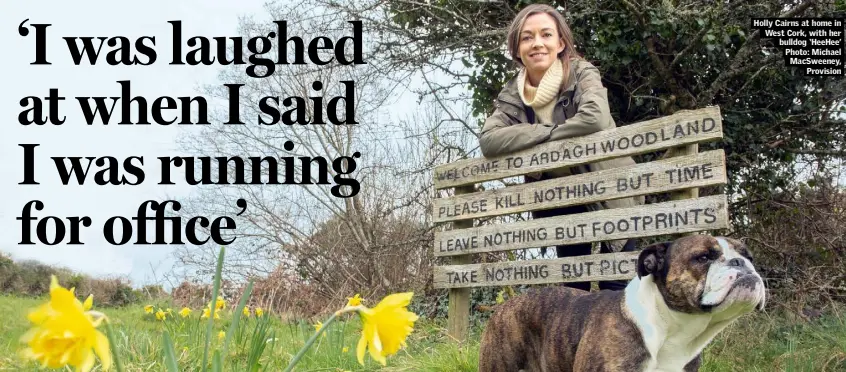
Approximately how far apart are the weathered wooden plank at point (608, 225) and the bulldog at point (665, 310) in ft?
4.34

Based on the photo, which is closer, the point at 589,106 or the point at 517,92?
the point at 589,106

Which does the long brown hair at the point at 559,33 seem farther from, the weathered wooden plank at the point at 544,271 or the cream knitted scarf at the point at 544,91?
the weathered wooden plank at the point at 544,271

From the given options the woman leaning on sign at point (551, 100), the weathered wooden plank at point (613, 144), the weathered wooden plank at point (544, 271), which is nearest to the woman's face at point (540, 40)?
the woman leaning on sign at point (551, 100)

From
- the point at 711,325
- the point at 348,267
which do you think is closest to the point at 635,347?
the point at 711,325

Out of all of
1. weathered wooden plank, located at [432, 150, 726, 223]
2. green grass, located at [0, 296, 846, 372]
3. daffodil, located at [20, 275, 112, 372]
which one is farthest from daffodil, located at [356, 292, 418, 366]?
weathered wooden plank, located at [432, 150, 726, 223]

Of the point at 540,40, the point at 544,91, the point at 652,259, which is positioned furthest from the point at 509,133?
the point at 652,259

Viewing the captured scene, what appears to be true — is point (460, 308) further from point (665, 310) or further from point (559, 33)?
point (665, 310)

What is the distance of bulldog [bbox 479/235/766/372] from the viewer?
227cm

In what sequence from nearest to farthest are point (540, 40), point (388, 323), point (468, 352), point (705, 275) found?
point (388, 323) → point (705, 275) → point (540, 40) → point (468, 352)

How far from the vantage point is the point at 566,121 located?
420 cm

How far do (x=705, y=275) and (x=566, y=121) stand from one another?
6.56 ft

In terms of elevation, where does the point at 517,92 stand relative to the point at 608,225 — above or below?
above

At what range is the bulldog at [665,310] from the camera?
2.27 metres

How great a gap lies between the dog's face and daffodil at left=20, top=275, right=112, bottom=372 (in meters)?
1.83
